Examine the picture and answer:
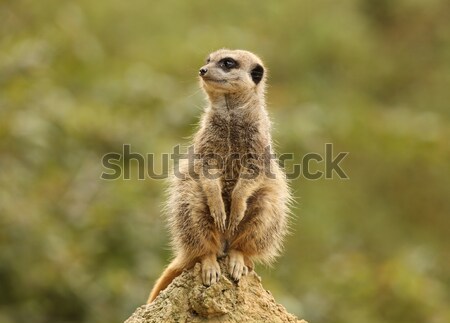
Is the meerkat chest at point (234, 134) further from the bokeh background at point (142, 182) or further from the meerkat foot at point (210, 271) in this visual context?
the bokeh background at point (142, 182)

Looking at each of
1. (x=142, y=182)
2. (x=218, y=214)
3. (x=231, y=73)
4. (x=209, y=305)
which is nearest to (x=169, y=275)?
(x=218, y=214)

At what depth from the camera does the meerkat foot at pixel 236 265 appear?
14.5 ft

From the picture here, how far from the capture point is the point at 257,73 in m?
5.10

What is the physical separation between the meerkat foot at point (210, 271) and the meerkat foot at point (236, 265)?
0.20 feet

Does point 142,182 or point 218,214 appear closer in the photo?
point 218,214

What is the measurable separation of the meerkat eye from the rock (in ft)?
3.62

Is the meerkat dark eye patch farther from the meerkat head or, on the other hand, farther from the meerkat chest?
the meerkat chest

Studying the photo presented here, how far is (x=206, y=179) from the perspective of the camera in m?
4.66

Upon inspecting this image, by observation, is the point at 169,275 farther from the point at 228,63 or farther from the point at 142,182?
the point at 142,182

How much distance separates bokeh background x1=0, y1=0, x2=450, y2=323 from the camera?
7059 millimetres

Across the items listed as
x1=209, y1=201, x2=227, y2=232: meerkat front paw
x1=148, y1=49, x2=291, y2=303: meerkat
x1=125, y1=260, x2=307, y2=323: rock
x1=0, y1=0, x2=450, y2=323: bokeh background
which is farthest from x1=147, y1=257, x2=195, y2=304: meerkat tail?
x1=0, y1=0, x2=450, y2=323: bokeh background

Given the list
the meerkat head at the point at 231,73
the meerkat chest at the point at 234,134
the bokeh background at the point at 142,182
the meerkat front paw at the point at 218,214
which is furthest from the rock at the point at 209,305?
the bokeh background at the point at 142,182

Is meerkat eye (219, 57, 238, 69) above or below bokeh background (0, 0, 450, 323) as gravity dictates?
below

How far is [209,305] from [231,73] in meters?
1.27
